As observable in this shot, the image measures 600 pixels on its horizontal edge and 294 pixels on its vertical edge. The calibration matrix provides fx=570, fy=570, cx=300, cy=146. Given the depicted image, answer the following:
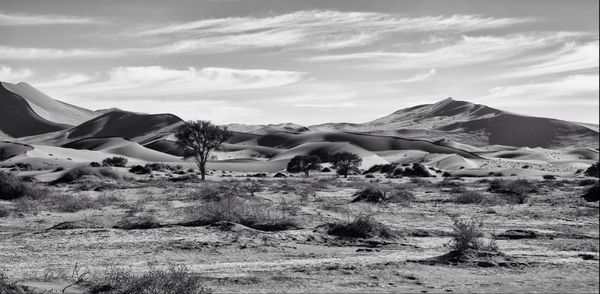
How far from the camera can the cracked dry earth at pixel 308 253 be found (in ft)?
30.8

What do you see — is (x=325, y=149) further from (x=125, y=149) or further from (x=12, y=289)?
(x=12, y=289)

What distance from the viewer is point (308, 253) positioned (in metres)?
12.5

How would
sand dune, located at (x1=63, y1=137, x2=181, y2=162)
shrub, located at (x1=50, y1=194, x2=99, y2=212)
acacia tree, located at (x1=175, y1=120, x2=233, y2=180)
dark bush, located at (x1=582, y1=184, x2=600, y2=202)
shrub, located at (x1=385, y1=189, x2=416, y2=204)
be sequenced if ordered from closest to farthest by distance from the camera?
1. shrub, located at (x1=50, y1=194, x2=99, y2=212)
2. shrub, located at (x1=385, y1=189, x2=416, y2=204)
3. dark bush, located at (x1=582, y1=184, x2=600, y2=202)
4. acacia tree, located at (x1=175, y1=120, x2=233, y2=180)
5. sand dune, located at (x1=63, y1=137, x2=181, y2=162)

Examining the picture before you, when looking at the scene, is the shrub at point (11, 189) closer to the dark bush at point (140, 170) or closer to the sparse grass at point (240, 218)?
the sparse grass at point (240, 218)

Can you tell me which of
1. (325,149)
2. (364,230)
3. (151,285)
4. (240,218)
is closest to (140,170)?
(240,218)

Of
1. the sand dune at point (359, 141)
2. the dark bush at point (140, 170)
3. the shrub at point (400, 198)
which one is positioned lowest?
the dark bush at point (140, 170)

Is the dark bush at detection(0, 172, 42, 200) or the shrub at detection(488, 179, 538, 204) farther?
the shrub at detection(488, 179, 538, 204)

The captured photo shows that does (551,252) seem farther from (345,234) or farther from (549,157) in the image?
(549,157)

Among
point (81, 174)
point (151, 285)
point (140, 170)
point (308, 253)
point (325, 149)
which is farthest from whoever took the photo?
point (325, 149)

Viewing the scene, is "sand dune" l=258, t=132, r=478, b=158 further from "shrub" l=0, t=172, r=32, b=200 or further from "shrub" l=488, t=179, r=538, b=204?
"shrub" l=0, t=172, r=32, b=200

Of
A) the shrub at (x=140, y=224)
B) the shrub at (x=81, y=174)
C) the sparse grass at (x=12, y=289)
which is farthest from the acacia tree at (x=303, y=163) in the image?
the sparse grass at (x=12, y=289)

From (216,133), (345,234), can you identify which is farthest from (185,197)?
(216,133)

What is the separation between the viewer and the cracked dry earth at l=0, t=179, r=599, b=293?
9383 mm

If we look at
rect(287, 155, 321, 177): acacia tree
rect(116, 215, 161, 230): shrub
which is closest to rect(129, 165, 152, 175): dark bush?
rect(287, 155, 321, 177): acacia tree
